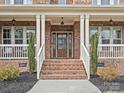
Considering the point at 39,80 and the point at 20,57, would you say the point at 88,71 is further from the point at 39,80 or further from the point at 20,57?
the point at 20,57

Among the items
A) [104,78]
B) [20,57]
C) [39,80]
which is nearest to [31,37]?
[20,57]

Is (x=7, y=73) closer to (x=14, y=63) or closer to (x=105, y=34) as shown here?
(x=14, y=63)

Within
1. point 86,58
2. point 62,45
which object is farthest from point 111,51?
point 62,45

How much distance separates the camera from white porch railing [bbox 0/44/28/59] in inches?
840

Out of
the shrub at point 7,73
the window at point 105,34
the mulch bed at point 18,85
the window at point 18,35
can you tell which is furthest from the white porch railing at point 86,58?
the window at point 18,35

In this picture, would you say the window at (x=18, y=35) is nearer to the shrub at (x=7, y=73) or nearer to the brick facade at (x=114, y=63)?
the brick facade at (x=114, y=63)

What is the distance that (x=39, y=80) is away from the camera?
704 inches

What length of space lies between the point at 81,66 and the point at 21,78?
13.2 ft

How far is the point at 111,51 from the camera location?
21719 millimetres

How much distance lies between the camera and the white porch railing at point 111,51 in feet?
70.4

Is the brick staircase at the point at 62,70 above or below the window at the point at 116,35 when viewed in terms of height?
below

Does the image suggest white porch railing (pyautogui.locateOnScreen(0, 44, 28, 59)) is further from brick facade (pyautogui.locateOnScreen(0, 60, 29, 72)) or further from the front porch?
brick facade (pyautogui.locateOnScreen(0, 60, 29, 72))

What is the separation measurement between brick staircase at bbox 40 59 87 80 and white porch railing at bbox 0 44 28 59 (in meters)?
1.85

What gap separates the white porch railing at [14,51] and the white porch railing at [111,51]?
16.5 ft
